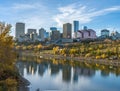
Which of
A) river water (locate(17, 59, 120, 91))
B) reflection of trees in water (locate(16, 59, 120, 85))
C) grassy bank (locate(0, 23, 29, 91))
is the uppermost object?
grassy bank (locate(0, 23, 29, 91))

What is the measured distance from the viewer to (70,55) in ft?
566

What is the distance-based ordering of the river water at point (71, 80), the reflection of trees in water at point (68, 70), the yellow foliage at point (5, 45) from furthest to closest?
the reflection of trees in water at point (68, 70), the river water at point (71, 80), the yellow foliage at point (5, 45)

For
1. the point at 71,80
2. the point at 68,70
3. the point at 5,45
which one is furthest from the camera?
the point at 68,70

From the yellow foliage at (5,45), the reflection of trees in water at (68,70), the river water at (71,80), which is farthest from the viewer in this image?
the reflection of trees in water at (68,70)

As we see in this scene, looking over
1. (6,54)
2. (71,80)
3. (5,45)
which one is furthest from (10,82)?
(71,80)

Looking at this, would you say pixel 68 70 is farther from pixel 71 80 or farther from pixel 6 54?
pixel 6 54

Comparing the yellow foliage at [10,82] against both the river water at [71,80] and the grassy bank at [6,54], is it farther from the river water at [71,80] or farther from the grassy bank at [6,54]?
the river water at [71,80]

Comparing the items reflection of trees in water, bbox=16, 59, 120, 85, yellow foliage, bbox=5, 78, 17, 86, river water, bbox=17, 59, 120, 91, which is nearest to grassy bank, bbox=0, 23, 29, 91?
yellow foliage, bbox=5, 78, 17, 86

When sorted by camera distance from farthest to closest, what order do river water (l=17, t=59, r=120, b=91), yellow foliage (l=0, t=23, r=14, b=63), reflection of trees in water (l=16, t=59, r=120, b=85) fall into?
reflection of trees in water (l=16, t=59, r=120, b=85), river water (l=17, t=59, r=120, b=91), yellow foliage (l=0, t=23, r=14, b=63)

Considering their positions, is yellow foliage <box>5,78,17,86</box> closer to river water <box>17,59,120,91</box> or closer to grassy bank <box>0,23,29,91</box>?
grassy bank <box>0,23,29,91</box>

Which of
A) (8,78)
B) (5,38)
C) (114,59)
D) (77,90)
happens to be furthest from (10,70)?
(114,59)

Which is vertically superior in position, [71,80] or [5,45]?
[5,45]

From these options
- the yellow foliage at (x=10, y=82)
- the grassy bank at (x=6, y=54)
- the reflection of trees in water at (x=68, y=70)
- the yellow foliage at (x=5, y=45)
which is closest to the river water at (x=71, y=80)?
the reflection of trees in water at (x=68, y=70)

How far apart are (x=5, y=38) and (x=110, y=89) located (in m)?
23.6
